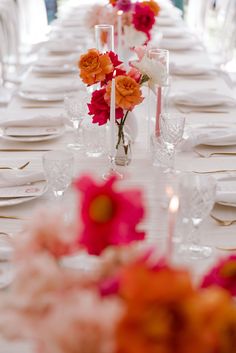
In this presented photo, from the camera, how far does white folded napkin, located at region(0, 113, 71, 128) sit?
1.73 m

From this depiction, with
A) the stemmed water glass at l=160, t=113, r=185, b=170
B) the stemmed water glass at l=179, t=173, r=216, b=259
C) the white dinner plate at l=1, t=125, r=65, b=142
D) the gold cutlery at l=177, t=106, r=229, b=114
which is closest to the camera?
the stemmed water glass at l=179, t=173, r=216, b=259

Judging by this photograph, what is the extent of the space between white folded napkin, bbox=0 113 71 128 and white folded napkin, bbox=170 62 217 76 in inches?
35.6

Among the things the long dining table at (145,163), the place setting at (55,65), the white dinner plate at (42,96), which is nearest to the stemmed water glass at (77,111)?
the long dining table at (145,163)

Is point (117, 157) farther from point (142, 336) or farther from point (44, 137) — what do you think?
point (142, 336)

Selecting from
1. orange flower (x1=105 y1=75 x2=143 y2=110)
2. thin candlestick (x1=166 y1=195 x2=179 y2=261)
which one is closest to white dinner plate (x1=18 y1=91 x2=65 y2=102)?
orange flower (x1=105 y1=75 x2=143 y2=110)

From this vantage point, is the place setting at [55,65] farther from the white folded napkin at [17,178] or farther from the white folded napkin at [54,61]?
the white folded napkin at [17,178]

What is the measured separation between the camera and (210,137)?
5.23 feet

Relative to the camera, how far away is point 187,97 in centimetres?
201

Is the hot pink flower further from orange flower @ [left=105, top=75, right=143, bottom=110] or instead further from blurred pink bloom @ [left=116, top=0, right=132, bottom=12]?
blurred pink bloom @ [left=116, top=0, right=132, bottom=12]

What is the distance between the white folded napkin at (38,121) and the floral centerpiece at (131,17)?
0.56 metres

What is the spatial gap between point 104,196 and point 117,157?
928mm

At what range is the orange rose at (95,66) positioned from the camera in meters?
1.34

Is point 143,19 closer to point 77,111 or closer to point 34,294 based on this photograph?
point 77,111

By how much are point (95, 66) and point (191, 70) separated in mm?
1226
